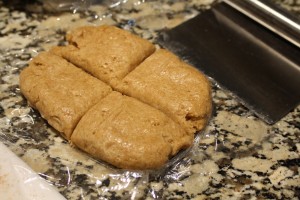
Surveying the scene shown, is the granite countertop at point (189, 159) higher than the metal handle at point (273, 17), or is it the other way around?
the metal handle at point (273, 17)

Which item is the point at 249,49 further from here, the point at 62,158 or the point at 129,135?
the point at 62,158

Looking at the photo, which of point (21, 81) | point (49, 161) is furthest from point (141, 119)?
point (21, 81)

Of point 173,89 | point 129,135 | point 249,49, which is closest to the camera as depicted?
point 129,135

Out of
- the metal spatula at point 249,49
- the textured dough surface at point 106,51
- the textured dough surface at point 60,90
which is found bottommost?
the metal spatula at point 249,49

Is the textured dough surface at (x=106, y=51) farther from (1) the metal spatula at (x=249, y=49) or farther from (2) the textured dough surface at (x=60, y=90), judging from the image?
(1) the metal spatula at (x=249, y=49)

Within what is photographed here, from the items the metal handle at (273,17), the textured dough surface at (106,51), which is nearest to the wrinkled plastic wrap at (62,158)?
the textured dough surface at (106,51)

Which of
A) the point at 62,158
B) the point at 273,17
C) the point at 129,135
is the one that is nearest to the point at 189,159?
the point at 129,135
